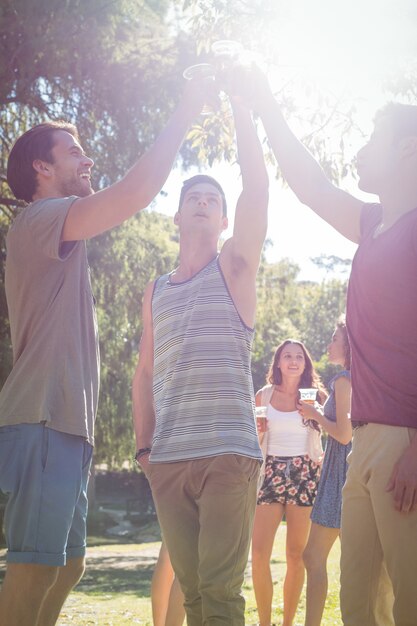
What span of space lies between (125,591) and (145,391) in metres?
8.08

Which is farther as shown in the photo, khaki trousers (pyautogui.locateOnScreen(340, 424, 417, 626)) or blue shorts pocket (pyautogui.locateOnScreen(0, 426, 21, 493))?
blue shorts pocket (pyautogui.locateOnScreen(0, 426, 21, 493))

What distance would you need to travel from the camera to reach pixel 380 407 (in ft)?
8.96

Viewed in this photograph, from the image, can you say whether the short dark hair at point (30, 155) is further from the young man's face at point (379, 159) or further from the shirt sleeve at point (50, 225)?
the young man's face at point (379, 159)

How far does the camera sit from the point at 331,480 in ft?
20.0

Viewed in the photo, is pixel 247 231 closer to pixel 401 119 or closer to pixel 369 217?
pixel 369 217

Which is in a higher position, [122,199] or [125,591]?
[122,199]

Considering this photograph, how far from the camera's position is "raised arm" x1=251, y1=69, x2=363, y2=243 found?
3178 millimetres

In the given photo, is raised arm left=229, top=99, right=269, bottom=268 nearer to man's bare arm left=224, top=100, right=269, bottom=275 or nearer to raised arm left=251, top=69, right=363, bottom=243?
man's bare arm left=224, top=100, right=269, bottom=275

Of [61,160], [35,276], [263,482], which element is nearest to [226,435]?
[35,276]

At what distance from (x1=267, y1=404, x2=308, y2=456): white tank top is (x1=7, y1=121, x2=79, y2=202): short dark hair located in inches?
151

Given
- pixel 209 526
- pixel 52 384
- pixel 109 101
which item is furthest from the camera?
pixel 109 101

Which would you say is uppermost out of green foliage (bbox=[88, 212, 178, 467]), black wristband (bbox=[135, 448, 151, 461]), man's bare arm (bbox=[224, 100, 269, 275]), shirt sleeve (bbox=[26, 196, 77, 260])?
green foliage (bbox=[88, 212, 178, 467])

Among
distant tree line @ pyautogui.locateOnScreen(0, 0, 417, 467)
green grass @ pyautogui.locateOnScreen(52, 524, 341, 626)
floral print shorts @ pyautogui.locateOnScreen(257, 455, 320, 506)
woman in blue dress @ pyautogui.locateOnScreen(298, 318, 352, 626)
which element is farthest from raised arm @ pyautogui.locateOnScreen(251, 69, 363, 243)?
distant tree line @ pyautogui.locateOnScreen(0, 0, 417, 467)

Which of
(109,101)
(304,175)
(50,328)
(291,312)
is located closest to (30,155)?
(50,328)
